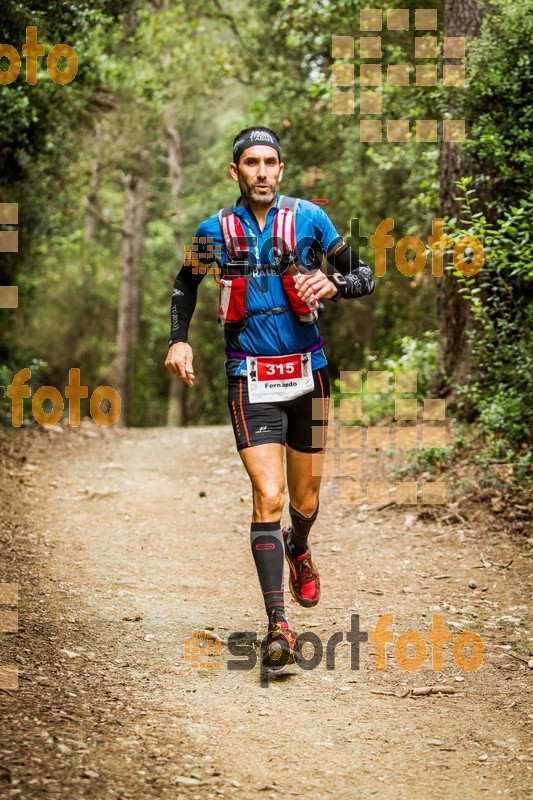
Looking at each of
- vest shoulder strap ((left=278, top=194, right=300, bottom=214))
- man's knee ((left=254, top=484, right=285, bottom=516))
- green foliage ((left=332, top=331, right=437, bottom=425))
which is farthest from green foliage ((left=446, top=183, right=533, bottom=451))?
man's knee ((left=254, top=484, right=285, bottom=516))

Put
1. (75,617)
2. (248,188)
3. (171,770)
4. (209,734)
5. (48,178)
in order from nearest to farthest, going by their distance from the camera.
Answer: (171,770), (209,734), (248,188), (75,617), (48,178)

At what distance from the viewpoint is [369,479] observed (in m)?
8.60

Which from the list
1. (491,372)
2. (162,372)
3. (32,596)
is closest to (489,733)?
(32,596)

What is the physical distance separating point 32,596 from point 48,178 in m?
8.58

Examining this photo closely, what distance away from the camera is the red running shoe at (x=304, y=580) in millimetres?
4797

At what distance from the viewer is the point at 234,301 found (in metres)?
4.35

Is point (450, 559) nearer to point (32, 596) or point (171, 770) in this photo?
point (32, 596)

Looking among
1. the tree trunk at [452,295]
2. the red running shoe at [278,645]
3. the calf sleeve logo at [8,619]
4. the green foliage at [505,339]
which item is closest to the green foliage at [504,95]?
the green foliage at [505,339]

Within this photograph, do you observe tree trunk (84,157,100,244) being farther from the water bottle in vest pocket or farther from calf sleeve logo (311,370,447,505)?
the water bottle in vest pocket

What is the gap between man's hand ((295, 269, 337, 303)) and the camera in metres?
4.17

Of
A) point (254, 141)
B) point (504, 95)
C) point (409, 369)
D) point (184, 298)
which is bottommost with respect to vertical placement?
point (409, 369)

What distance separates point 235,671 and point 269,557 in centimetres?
58

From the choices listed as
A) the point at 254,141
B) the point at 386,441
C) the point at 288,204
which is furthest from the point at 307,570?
A: the point at 386,441

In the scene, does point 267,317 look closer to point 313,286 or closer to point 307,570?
point 313,286
